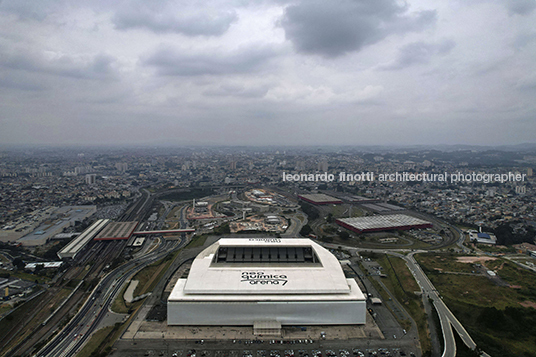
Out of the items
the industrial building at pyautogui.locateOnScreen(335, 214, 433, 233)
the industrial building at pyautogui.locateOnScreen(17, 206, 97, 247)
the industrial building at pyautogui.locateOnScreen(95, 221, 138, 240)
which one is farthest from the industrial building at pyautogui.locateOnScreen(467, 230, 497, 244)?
the industrial building at pyautogui.locateOnScreen(17, 206, 97, 247)

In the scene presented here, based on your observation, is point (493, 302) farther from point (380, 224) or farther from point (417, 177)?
point (417, 177)

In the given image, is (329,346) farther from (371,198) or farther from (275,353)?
(371,198)

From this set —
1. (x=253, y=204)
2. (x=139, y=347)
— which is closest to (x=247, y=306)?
(x=139, y=347)

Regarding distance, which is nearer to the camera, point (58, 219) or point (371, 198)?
point (58, 219)

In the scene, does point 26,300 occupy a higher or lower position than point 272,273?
lower

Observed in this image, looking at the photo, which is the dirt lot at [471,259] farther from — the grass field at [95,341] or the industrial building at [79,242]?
the industrial building at [79,242]

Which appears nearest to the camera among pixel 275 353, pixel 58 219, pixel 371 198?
pixel 275 353

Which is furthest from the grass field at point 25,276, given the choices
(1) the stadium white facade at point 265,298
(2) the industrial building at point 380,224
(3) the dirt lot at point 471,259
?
(3) the dirt lot at point 471,259
